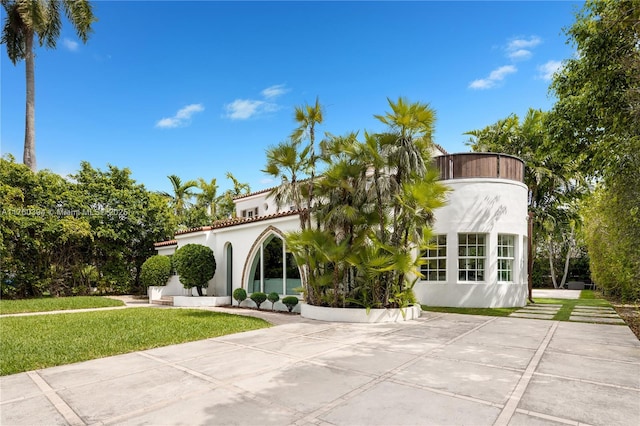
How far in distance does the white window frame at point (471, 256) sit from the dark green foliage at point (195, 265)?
10.9 meters

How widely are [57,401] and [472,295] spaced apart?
13.8 m

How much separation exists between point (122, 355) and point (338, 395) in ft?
15.2

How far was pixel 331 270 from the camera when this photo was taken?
478 inches

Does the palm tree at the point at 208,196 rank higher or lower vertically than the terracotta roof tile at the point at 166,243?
higher

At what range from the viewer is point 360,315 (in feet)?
36.8

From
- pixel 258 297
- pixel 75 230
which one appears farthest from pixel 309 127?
pixel 75 230

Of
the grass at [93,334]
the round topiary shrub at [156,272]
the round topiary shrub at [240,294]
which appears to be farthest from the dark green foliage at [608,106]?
the round topiary shrub at [156,272]

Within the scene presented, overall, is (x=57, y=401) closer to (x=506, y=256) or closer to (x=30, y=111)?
(x=506, y=256)

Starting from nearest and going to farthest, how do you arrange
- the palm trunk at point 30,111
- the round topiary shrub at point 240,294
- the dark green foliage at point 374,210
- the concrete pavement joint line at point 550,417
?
the concrete pavement joint line at point 550,417, the dark green foliage at point 374,210, the round topiary shrub at point 240,294, the palm trunk at point 30,111

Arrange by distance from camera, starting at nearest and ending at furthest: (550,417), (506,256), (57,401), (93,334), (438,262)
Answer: (550,417) → (57,401) → (93,334) → (506,256) → (438,262)

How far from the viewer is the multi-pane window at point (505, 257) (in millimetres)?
15109

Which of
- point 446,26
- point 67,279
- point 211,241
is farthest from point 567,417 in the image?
point 67,279

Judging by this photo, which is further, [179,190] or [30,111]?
[179,190]

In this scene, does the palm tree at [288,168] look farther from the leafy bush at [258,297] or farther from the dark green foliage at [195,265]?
the dark green foliage at [195,265]
